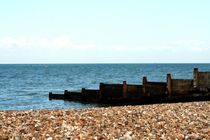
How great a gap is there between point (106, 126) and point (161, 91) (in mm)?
19418

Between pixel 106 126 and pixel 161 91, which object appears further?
pixel 161 91

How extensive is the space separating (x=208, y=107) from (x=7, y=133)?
38.5 ft

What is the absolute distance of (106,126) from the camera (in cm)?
1459

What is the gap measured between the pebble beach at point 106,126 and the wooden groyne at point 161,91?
12.2 meters

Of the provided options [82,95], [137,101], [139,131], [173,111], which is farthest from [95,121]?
[82,95]

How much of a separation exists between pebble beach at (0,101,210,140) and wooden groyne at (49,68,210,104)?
40.1ft

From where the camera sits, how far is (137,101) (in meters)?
32.9

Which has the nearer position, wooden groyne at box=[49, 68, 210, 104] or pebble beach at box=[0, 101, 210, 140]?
pebble beach at box=[0, 101, 210, 140]

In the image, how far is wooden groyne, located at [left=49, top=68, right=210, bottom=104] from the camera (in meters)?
30.5

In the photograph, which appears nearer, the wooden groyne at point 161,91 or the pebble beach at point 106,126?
the pebble beach at point 106,126

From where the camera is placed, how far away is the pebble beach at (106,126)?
13125 mm

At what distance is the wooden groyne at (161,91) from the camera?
3045 cm

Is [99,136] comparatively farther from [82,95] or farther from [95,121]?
[82,95]

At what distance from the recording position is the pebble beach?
13.1 meters
